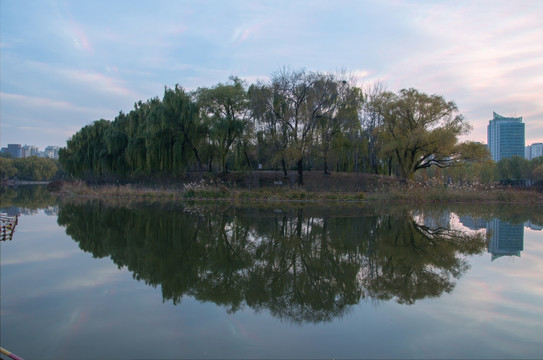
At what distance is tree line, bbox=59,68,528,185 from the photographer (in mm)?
33156

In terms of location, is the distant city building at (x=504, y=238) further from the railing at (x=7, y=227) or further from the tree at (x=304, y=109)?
the tree at (x=304, y=109)

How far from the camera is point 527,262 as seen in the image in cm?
930

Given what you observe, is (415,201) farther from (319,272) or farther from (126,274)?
(126,274)

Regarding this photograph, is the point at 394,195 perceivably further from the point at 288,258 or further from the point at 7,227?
the point at 7,227

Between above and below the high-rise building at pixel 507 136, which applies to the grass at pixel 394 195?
below

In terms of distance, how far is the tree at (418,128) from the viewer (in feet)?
110

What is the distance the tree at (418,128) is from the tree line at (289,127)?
87 millimetres

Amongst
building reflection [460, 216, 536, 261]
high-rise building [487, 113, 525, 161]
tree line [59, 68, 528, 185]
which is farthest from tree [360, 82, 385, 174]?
high-rise building [487, 113, 525, 161]

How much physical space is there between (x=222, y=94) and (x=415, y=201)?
2118cm

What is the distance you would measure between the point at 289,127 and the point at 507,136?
170022mm

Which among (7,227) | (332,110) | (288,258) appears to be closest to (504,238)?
(288,258)

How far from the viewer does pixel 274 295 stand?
21.3ft

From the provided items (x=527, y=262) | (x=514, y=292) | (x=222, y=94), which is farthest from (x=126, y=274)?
(x=222, y=94)

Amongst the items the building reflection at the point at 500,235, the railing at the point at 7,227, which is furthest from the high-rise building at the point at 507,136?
the railing at the point at 7,227
